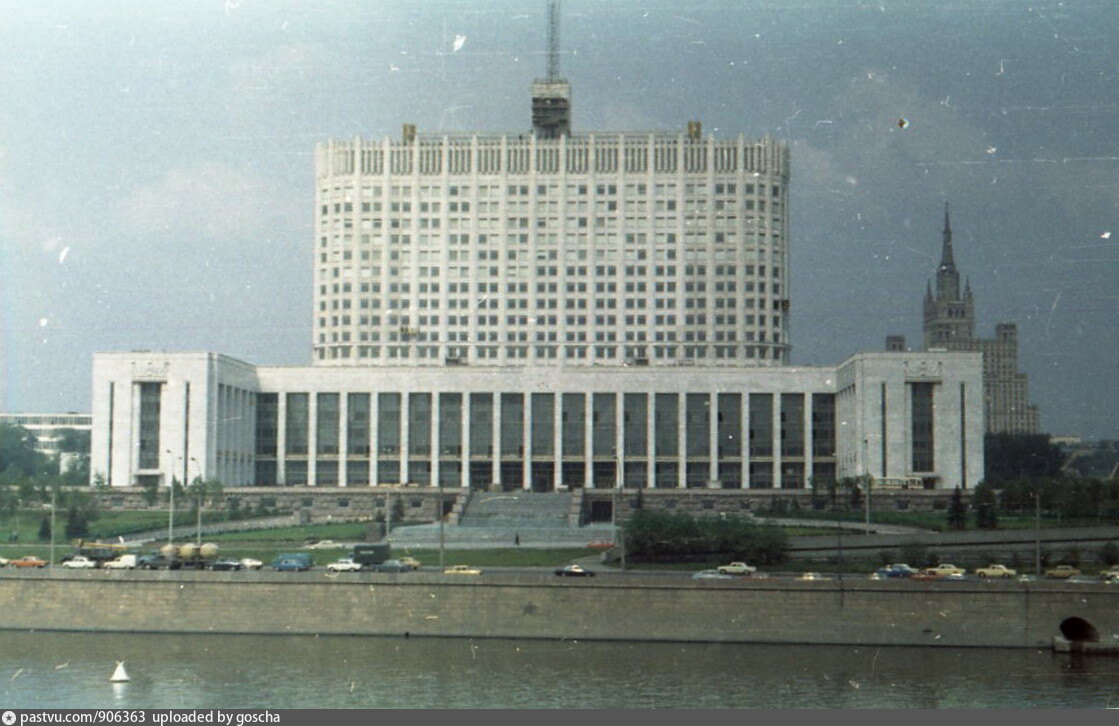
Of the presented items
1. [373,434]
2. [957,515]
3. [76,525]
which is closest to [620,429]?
[373,434]

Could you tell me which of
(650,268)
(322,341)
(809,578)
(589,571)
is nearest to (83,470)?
(322,341)

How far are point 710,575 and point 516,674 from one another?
16.7 metres

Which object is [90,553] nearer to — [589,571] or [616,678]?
[589,571]

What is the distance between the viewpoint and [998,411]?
17850cm

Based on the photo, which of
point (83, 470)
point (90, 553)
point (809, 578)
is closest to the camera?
point (809, 578)

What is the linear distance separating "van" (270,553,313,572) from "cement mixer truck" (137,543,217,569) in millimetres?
3450

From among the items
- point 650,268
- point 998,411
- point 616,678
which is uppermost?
point 650,268

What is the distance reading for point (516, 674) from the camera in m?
59.5

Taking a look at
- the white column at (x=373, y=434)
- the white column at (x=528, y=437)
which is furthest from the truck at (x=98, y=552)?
the white column at (x=528, y=437)

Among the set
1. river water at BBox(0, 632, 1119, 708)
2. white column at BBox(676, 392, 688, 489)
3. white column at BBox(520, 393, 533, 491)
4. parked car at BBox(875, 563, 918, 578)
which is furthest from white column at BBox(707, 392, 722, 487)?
river water at BBox(0, 632, 1119, 708)

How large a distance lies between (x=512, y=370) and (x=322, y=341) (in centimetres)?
2543

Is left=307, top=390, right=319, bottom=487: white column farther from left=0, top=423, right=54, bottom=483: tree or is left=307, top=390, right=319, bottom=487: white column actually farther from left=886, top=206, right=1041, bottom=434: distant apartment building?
left=886, top=206, right=1041, bottom=434: distant apartment building

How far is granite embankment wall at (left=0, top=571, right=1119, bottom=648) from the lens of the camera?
6806 centimetres

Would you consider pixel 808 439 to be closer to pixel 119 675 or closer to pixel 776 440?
pixel 776 440
